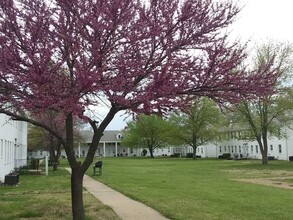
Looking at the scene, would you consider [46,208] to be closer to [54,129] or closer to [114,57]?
[54,129]

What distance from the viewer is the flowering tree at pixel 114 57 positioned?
270 inches

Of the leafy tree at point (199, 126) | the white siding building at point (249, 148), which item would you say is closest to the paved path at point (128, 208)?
the white siding building at point (249, 148)

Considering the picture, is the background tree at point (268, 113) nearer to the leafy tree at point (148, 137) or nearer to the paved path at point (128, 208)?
the paved path at point (128, 208)

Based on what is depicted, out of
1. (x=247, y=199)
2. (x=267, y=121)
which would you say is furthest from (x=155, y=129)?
(x=247, y=199)

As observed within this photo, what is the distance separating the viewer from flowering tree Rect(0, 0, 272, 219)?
6859mm

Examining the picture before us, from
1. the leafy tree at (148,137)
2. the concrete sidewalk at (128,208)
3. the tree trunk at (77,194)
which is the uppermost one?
the leafy tree at (148,137)

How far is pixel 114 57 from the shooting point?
7859mm

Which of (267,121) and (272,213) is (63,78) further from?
(267,121)

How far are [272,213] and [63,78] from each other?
704 centimetres

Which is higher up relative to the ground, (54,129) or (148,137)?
(148,137)

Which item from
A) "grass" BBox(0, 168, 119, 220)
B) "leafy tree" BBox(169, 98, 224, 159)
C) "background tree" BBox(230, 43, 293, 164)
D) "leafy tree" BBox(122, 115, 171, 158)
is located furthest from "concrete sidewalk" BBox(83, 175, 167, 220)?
"leafy tree" BBox(122, 115, 171, 158)

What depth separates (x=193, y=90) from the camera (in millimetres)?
8305

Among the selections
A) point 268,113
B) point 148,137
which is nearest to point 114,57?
point 268,113

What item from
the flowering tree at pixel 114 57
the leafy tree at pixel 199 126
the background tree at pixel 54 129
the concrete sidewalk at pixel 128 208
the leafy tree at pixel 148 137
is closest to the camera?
the flowering tree at pixel 114 57
